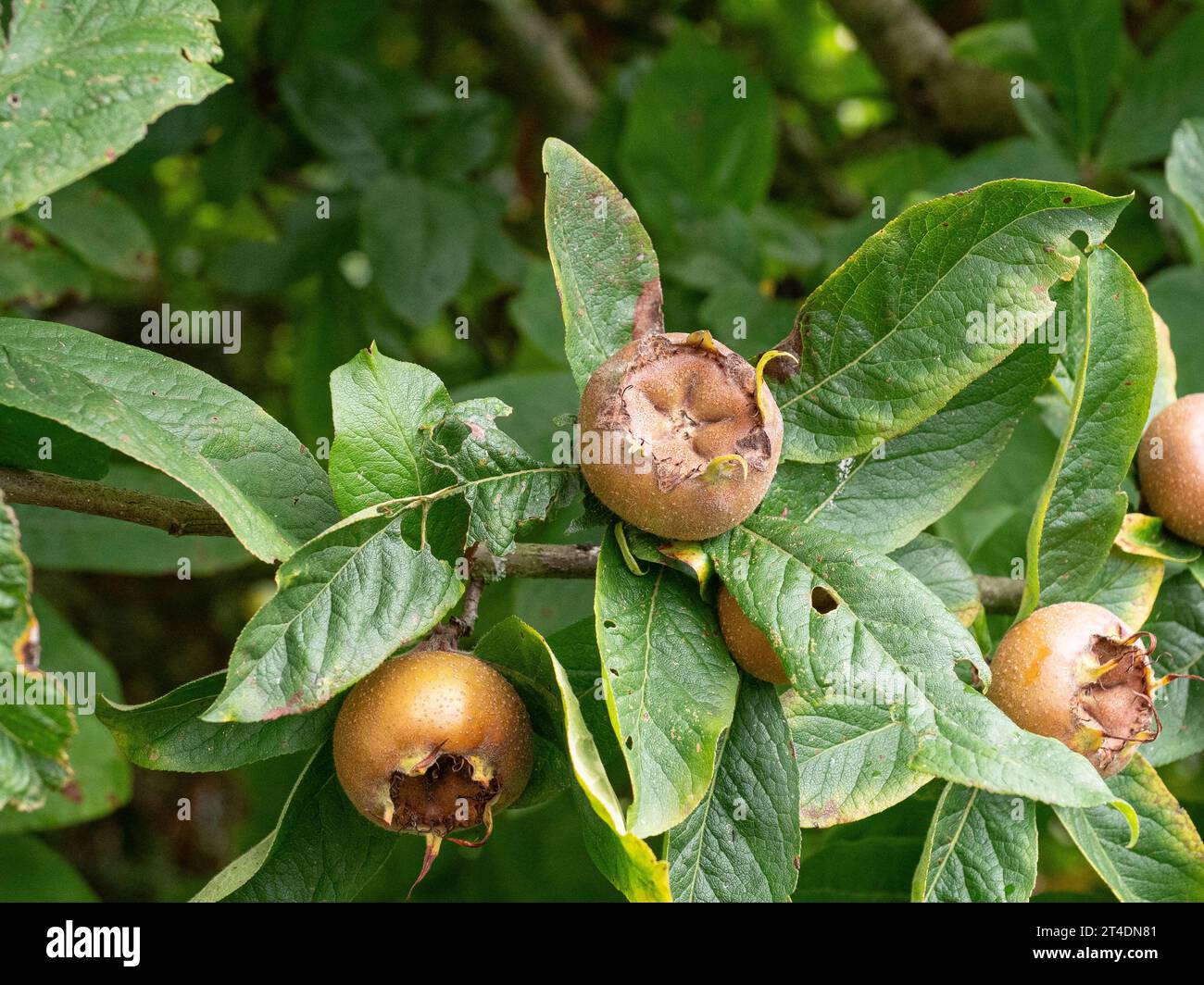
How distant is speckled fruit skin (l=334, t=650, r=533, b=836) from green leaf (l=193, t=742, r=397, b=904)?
0.14 m

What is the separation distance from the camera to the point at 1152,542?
5.23 ft

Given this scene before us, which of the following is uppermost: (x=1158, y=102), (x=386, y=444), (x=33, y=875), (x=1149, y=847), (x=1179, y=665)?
(x=1158, y=102)

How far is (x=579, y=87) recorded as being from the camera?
345cm

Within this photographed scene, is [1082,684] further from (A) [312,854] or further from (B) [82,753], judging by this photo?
(B) [82,753]

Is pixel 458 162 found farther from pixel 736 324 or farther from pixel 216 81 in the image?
pixel 216 81

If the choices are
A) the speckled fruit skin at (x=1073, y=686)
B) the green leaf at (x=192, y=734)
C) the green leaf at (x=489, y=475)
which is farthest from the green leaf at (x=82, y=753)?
the speckled fruit skin at (x=1073, y=686)

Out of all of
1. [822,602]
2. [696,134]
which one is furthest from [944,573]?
[696,134]

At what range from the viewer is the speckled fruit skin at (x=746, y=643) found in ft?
4.22

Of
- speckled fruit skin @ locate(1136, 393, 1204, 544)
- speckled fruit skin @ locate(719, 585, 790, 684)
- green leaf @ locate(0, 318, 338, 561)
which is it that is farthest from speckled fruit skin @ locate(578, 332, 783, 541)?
speckled fruit skin @ locate(1136, 393, 1204, 544)

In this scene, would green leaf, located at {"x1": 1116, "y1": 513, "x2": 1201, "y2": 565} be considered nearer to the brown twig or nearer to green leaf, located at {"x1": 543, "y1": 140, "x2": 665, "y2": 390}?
green leaf, located at {"x1": 543, "y1": 140, "x2": 665, "y2": 390}

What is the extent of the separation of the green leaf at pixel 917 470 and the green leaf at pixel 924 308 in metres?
0.07

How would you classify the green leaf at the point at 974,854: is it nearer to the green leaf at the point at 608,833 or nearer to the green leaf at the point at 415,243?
the green leaf at the point at 608,833

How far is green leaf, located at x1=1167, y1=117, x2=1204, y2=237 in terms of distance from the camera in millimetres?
1842

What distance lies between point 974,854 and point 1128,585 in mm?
432
